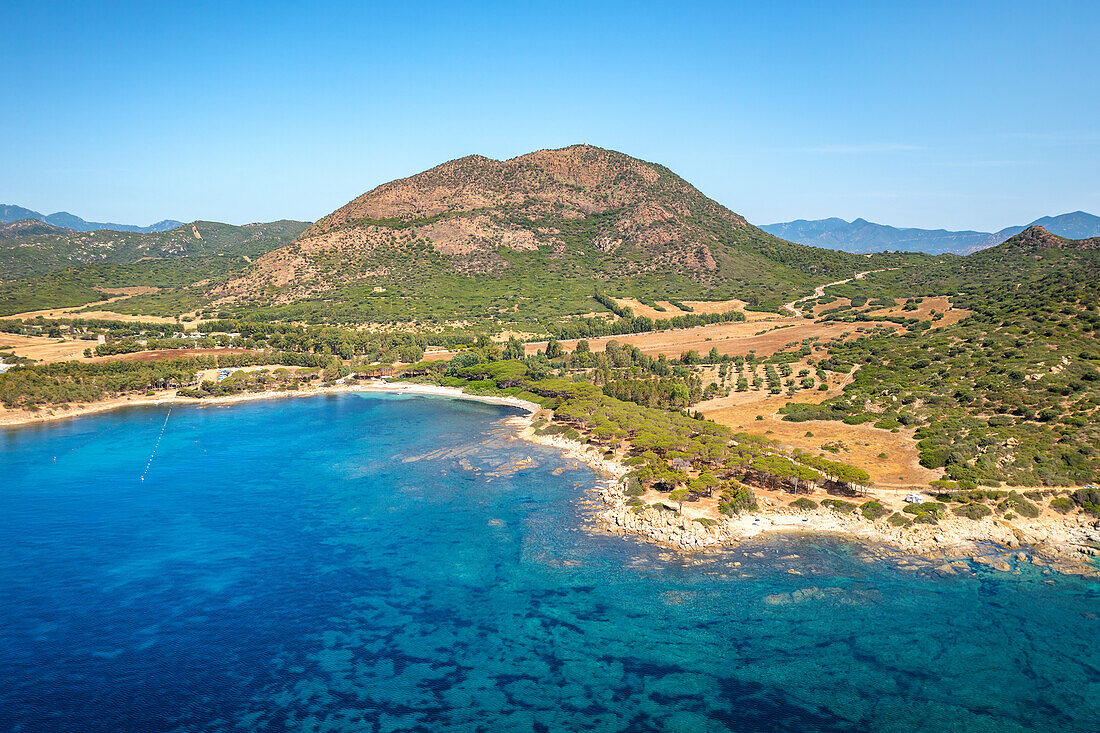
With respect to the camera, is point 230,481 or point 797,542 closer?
point 797,542

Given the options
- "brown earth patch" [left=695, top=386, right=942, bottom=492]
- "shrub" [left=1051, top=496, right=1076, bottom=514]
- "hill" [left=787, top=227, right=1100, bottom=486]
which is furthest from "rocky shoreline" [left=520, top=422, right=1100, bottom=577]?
"brown earth patch" [left=695, top=386, right=942, bottom=492]

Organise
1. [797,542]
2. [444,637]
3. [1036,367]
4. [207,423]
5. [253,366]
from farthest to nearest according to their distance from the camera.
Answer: [253,366], [207,423], [1036,367], [797,542], [444,637]

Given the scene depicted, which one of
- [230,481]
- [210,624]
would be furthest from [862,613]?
[230,481]

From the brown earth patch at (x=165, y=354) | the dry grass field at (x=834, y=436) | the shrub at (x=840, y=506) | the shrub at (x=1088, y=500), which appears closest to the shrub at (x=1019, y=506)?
the shrub at (x=1088, y=500)

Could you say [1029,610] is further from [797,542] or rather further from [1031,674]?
[797,542]

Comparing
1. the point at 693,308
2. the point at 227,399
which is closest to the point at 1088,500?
the point at 227,399

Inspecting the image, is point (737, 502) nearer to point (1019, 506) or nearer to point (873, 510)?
point (873, 510)

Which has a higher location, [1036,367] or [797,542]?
[1036,367]

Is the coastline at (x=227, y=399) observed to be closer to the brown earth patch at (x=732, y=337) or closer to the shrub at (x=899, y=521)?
the brown earth patch at (x=732, y=337)
